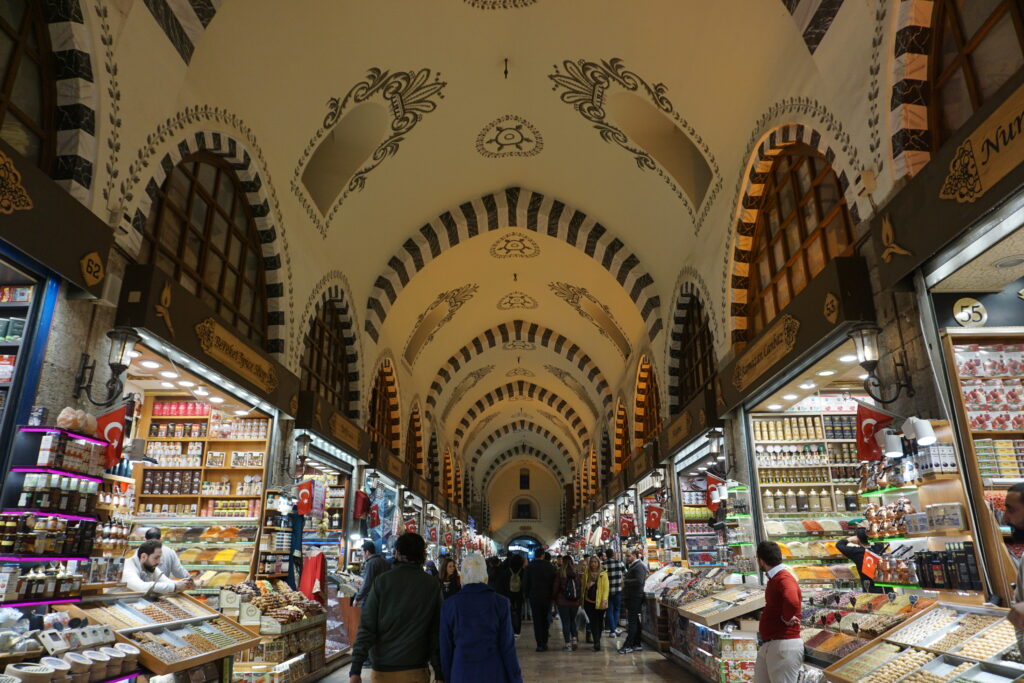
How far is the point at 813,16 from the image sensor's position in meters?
4.17

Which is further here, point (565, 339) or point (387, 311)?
point (565, 339)

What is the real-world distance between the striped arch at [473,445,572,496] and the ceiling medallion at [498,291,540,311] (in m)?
16.4

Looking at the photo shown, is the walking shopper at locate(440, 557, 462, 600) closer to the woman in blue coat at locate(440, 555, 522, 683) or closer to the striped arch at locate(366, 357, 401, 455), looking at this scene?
the striped arch at locate(366, 357, 401, 455)

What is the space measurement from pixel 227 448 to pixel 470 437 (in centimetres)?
1546

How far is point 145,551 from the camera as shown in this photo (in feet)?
13.5

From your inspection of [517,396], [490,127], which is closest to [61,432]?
[490,127]

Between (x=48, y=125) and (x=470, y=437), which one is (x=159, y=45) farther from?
(x=470, y=437)

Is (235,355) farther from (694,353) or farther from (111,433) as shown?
(694,353)

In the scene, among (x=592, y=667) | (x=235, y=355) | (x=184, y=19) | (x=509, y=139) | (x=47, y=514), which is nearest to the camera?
(x=47, y=514)

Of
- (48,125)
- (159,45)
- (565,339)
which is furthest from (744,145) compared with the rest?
(565,339)

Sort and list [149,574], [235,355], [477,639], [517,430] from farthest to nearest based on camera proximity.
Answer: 1. [517,430]
2. [235,355]
3. [149,574]
4. [477,639]

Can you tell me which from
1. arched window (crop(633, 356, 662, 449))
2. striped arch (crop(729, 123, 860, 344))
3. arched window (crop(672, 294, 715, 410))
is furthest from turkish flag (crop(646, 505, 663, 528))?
striped arch (crop(729, 123, 860, 344))

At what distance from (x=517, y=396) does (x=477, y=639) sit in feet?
53.6

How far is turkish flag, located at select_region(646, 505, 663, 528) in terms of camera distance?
29.5ft
